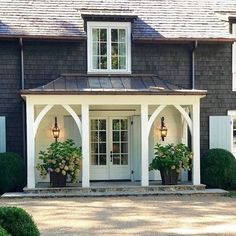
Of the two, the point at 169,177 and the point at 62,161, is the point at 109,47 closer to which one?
the point at 62,161

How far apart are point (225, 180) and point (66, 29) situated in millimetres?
6822

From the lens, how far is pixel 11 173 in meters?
15.8

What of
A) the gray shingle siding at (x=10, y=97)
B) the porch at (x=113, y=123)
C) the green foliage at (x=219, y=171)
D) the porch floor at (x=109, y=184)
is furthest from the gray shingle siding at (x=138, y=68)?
the porch floor at (x=109, y=184)

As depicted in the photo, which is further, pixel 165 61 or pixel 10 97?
pixel 165 61

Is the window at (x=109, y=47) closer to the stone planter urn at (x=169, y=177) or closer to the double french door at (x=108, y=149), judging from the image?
the double french door at (x=108, y=149)

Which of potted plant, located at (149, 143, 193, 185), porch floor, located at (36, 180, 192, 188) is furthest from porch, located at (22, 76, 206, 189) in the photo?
potted plant, located at (149, 143, 193, 185)

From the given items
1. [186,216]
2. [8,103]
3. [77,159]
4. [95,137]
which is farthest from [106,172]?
[186,216]

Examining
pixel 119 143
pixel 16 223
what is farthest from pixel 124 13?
pixel 16 223

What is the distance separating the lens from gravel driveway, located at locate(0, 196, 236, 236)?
980 centimetres

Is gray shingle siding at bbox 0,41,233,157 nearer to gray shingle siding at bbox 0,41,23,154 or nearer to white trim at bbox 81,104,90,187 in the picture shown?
gray shingle siding at bbox 0,41,23,154

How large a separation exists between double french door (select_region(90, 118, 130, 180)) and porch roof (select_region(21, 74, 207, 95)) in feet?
4.71

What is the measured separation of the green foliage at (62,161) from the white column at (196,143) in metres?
3.41

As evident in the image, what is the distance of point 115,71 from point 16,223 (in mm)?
10798

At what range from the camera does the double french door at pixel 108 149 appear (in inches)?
695
